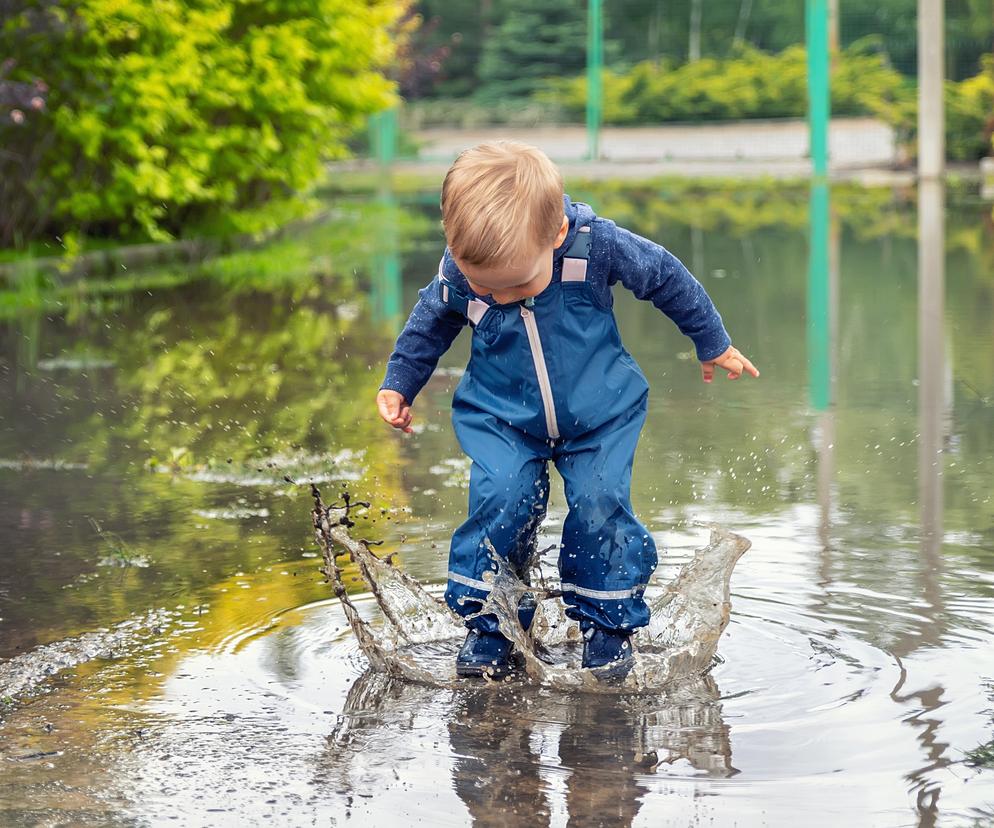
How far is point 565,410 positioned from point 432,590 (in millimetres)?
1020

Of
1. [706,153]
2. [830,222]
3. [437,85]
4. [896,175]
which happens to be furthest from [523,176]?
[437,85]

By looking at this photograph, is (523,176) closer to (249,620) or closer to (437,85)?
(249,620)

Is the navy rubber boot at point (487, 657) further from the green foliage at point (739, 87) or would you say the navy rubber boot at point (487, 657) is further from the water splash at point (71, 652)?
the green foliage at point (739, 87)

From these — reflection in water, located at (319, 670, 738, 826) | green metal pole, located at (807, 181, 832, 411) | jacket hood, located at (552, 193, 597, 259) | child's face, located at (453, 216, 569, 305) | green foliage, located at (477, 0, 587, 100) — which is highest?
green foliage, located at (477, 0, 587, 100)

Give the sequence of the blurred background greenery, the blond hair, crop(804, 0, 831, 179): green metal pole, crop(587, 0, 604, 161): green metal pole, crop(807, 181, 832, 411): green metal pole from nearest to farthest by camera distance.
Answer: the blond hair, crop(807, 181, 832, 411): green metal pole, the blurred background greenery, crop(804, 0, 831, 179): green metal pole, crop(587, 0, 604, 161): green metal pole

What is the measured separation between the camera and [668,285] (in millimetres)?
4199

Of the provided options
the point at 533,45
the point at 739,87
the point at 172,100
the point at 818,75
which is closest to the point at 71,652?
the point at 172,100

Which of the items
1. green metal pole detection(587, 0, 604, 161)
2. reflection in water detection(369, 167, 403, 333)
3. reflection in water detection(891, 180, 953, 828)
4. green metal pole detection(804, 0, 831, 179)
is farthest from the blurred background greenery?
green metal pole detection(587, 0, 604, 161)

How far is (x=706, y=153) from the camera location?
99.6 ft

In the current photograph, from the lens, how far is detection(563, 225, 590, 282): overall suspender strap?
4016mm

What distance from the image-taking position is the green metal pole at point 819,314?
8219mm

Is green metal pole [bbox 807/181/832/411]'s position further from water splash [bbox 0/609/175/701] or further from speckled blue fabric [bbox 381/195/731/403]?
water splash [bbox 0/609/175/701]

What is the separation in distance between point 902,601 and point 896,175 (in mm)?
21255

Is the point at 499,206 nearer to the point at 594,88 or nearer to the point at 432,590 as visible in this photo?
the point at 432,590
